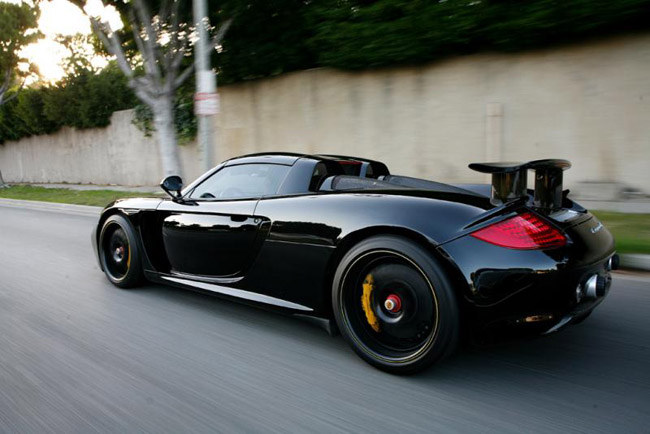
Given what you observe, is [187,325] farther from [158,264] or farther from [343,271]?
[343,271]

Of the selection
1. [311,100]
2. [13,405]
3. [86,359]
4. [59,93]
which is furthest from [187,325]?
[59,93]

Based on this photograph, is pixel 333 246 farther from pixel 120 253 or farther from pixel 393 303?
pixel 120 253

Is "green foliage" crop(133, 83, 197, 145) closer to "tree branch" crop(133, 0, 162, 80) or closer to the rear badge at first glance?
"tree branch" crop(133, 0, 162, 80)

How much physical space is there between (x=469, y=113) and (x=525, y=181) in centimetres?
741

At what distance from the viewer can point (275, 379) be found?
264 cm

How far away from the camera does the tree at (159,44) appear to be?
11109 mm

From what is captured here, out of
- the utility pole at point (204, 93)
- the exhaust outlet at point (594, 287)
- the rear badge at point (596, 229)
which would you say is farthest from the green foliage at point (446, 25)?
the exhaust outlet at point (594, 287)

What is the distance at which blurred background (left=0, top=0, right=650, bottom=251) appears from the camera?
802 cm

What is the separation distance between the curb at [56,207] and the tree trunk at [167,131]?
1.94 m

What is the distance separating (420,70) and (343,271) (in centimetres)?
841

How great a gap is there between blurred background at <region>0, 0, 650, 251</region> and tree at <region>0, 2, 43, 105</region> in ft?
24.0

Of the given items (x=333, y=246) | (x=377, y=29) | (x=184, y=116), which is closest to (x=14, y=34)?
(x=184, y=116)

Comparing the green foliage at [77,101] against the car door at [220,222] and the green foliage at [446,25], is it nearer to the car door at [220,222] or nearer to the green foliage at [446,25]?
the green foliage at [446,25]

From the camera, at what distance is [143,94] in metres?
11.8
